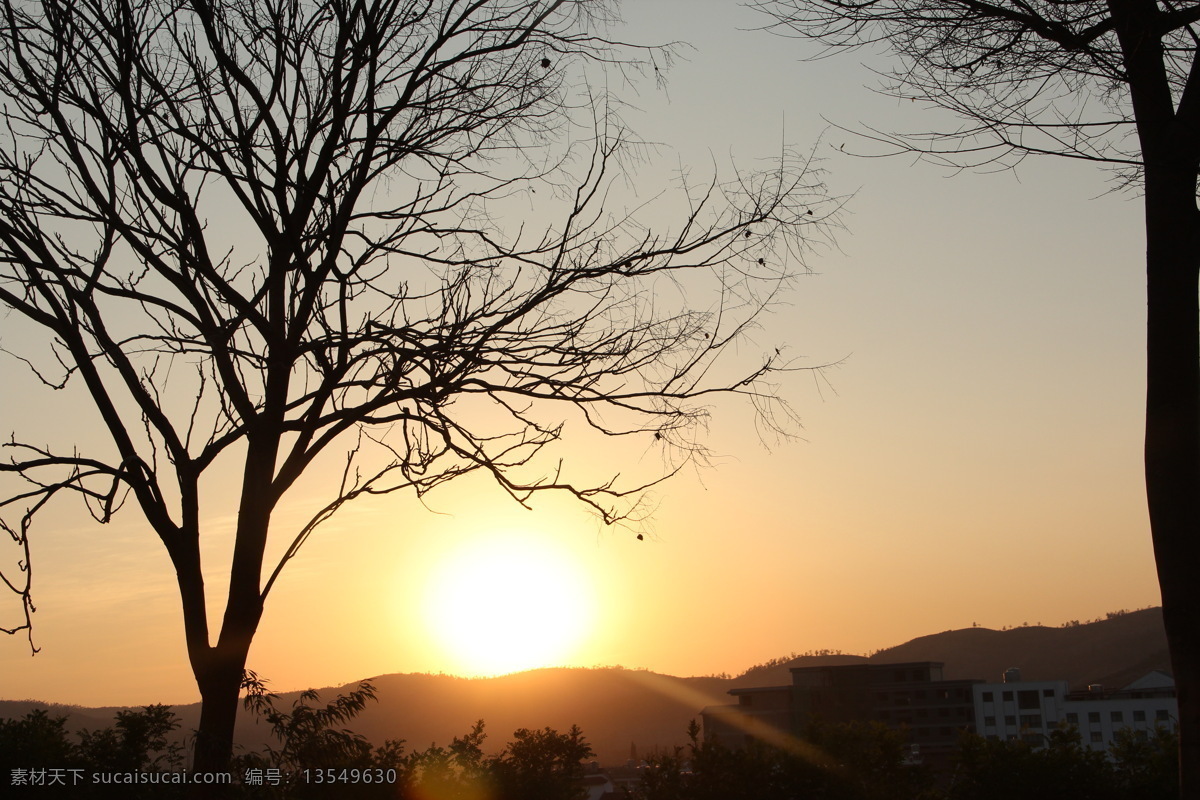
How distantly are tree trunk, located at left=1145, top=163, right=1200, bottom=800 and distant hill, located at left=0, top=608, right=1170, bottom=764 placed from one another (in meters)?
3.48

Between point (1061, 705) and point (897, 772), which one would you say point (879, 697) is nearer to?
point (1061, 705)

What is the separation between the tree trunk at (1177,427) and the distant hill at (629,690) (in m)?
3.48

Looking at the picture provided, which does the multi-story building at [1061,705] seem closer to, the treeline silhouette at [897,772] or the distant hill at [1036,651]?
the treeline silhouette at [897,772]

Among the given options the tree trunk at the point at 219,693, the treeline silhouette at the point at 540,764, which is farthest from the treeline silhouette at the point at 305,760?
the tree trunk at the point at 219,693

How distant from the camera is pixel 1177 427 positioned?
3596 mm

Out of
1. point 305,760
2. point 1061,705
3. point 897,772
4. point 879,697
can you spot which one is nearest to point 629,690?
point 879,697

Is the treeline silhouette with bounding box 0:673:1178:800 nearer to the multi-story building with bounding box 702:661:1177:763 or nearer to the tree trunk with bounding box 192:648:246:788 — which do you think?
the tree trunk with bounding box 192:648:246:788

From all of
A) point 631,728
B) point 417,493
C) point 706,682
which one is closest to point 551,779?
point 417,493

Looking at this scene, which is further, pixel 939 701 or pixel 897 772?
pixel 939 701

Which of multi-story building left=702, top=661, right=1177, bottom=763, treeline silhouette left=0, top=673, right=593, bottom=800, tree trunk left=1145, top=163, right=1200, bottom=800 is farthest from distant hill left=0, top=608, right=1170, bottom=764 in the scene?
multi-story building left=702, top=661, right=1177, bottom=763

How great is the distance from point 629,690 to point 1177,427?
104m

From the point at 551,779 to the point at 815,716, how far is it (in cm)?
324

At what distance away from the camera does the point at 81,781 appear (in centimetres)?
466

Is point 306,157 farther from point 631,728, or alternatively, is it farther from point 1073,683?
point 1073,683
